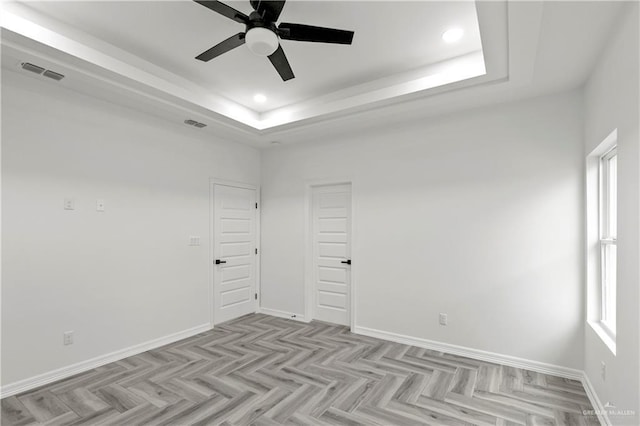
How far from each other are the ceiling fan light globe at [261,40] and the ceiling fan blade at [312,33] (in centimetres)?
8

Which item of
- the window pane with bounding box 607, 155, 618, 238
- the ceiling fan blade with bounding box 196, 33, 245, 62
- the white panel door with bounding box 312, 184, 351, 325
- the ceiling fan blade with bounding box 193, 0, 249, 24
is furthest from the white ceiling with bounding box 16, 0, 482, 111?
the white panel door with bounding box 312, 184, 351, 325

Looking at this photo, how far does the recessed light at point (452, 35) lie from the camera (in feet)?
9.11

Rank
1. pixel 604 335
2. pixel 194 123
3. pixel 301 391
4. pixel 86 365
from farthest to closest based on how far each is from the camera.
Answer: pixel 194 123 → pixel 86 365 → pixel 301 391 → pixel 604 335

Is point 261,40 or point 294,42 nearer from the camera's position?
point 261,40

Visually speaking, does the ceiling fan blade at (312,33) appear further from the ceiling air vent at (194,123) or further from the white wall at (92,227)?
the white wall at (92,227)

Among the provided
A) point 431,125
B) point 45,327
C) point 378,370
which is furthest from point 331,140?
point 45,327

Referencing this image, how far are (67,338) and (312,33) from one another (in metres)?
3.53

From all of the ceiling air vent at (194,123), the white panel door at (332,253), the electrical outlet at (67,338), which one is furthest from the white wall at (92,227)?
the white panel door at (332,253)

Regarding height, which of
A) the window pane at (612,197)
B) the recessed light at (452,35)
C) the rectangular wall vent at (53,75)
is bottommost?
the window pane at (612,197)

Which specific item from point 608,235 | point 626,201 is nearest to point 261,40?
point 626,201

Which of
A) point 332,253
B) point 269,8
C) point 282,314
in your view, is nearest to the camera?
point 269,8

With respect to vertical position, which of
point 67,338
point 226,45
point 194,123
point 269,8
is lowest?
point 67,338

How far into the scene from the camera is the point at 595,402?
8.67ft

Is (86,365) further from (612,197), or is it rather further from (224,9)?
(612,197)
